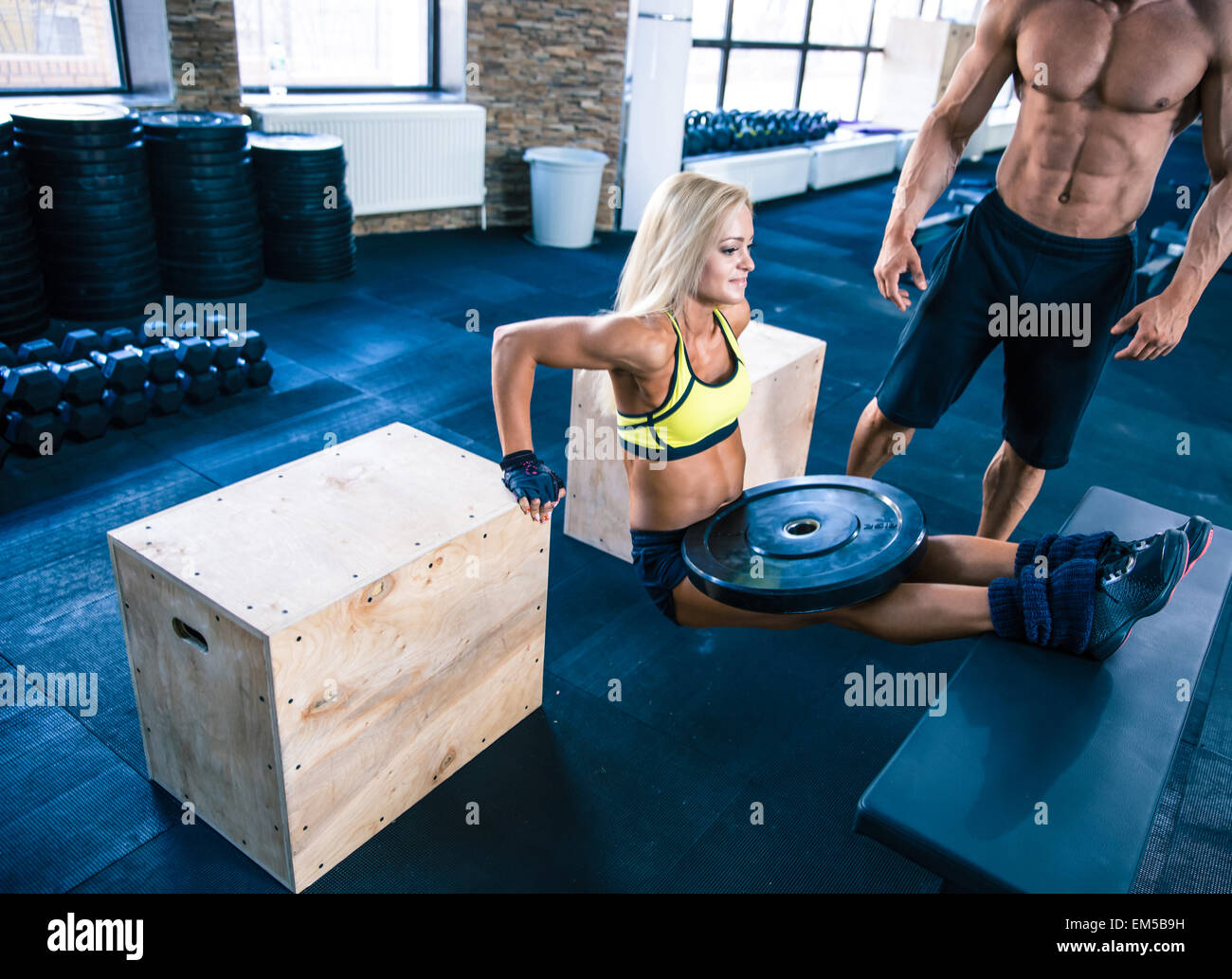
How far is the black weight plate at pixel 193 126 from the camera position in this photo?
4.29 m

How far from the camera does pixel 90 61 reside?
470 centimetres

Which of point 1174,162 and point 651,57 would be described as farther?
point 1174,162

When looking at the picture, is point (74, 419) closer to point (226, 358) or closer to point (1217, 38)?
point (226, 358)

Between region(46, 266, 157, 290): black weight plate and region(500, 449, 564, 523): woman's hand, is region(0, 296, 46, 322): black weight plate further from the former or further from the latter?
region(500, 449, 564, 523): woman's hand

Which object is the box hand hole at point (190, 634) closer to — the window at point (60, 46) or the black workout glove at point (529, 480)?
the black workout glove at point (529, 480)

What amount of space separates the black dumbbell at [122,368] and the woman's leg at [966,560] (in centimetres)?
267

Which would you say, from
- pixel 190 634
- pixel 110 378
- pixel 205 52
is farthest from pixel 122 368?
pixel 205 52

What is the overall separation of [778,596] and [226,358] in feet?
8.65

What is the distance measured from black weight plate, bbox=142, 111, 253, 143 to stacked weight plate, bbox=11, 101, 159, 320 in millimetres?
139

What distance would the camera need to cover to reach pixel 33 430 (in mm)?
3039

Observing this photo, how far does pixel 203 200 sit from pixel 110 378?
1534 millimetres

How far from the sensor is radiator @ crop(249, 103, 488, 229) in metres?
5.27
